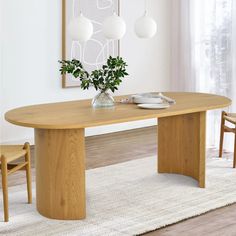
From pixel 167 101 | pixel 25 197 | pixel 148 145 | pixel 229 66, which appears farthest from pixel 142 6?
pixel 25 197

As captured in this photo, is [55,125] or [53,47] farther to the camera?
[53,47]

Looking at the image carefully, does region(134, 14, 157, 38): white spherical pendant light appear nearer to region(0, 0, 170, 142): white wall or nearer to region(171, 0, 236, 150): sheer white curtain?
region(0, 0, 170, 142): white wall

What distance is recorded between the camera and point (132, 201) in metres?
4.15

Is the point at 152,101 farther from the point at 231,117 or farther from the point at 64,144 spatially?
the point at 231,117

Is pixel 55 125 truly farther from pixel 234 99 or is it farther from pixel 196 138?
pixel 234 99

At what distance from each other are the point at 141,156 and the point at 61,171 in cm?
197

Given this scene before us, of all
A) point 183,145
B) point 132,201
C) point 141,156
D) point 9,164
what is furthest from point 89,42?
point 9,164

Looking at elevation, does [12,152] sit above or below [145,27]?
below

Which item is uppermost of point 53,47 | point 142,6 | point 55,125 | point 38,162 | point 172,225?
point 142,6

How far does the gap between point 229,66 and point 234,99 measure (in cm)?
36

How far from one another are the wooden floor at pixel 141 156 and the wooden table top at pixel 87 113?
29.0 inches

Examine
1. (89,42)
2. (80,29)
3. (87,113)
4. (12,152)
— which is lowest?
(12,152)

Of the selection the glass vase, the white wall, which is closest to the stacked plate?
the glass vase

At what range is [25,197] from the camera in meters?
4.23
